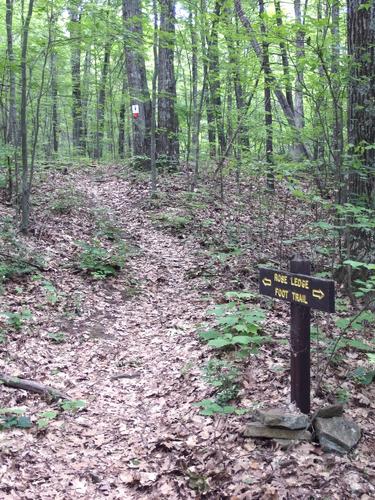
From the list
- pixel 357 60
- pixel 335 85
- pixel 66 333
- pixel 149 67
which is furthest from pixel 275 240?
pixel 149 67

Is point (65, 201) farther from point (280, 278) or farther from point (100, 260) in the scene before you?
point (280, 278)

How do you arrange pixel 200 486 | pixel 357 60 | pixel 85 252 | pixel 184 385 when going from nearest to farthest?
pixel 200 486
pixel 184 385
pixel 357 60
pixel 85 252

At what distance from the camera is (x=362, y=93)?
6.48m

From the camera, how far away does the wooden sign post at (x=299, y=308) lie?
12.0 ft

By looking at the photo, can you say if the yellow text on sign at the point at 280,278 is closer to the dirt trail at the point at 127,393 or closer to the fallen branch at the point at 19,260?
the dirt trail at the point at 127,393

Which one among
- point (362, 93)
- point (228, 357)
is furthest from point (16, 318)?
point (362, 93)

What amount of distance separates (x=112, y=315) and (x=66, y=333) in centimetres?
96

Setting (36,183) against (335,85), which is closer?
(335,85)

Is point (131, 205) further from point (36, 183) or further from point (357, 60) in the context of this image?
point (357, 60)

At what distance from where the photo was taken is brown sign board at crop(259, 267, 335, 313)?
3402 millimetres

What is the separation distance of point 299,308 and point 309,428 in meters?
1.02

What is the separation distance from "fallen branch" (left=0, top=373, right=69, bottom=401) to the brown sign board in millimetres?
2559

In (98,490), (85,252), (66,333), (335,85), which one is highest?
(335,85)

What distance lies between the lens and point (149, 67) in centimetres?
2709
